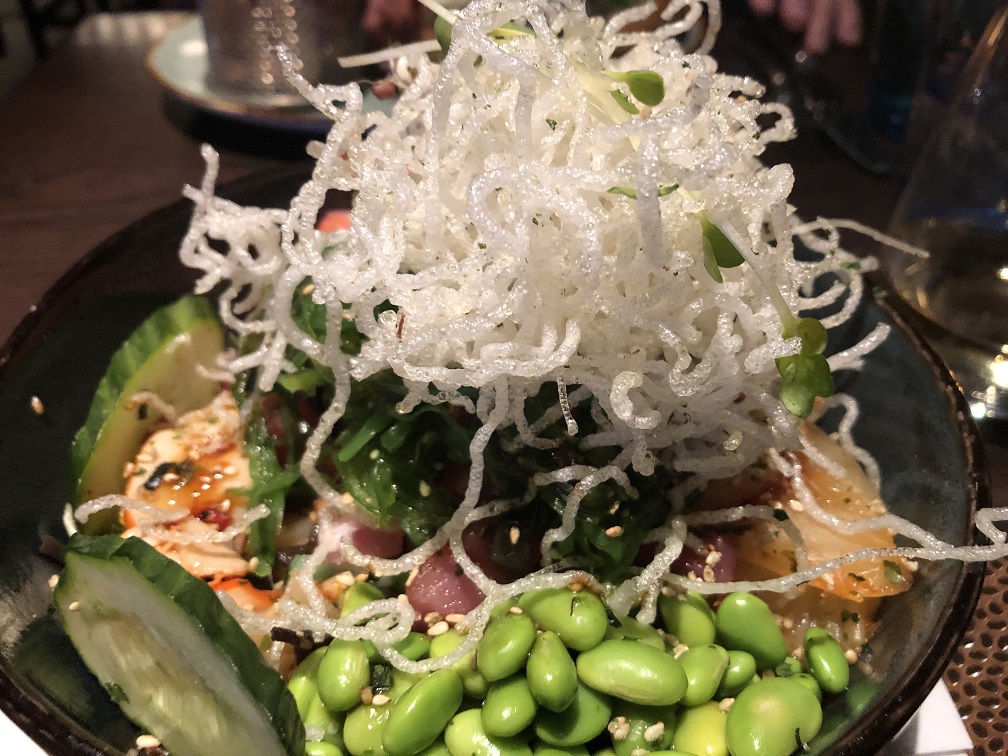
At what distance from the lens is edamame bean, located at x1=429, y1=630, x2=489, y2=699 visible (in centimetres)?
127

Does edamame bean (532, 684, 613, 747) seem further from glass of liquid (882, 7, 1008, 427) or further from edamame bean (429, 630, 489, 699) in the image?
glass of liquid (882, 7, 1008, 427)

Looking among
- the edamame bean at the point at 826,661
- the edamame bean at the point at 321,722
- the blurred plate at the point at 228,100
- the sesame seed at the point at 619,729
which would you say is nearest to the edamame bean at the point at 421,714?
the edamame bean at the point at 321,722

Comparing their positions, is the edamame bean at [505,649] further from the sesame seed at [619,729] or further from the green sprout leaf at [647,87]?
the green sprout leaf at [647,87]

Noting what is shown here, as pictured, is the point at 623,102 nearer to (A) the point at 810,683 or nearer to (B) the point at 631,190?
(B) the point at 631,190

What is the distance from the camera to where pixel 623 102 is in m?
1.42

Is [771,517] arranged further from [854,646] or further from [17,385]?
[17,385]

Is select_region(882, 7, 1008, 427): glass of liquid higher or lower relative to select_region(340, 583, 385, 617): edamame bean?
higher

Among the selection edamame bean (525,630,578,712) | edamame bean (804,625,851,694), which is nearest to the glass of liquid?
edamame bean (804,625,851,694)

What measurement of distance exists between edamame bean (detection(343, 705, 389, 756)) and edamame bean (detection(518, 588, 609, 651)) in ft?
0.95

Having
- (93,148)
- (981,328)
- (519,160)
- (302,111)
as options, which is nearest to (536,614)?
(519,160)

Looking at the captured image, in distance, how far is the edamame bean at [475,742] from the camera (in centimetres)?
118

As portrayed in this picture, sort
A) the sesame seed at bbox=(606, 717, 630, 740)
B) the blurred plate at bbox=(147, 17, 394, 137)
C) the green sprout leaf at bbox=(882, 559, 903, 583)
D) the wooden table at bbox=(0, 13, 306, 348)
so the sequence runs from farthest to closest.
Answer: the blurred plate at bbox=(147, 17, 394, 137) → the wooden table at bbox=(0, 13, 306, 348) → the green sprout leaf at bbox=(882, 559, 903, 583) → the sesame seed at bbox=(606, 717, 630, 740)

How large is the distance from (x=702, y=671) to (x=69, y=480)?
129cm

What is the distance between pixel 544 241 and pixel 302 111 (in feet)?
7.94
